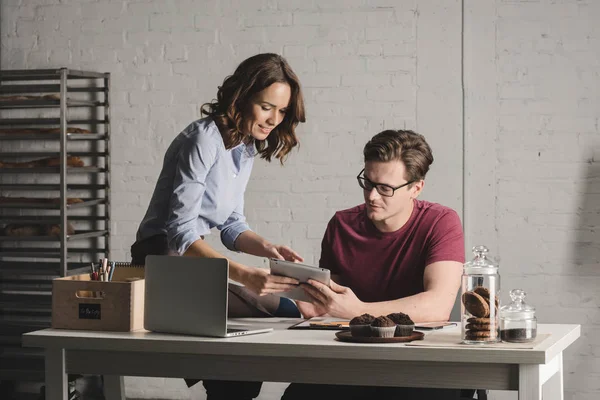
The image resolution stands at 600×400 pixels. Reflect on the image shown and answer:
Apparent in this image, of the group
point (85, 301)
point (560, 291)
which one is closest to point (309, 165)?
point (560, 291)

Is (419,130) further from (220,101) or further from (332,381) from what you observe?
(332,381)

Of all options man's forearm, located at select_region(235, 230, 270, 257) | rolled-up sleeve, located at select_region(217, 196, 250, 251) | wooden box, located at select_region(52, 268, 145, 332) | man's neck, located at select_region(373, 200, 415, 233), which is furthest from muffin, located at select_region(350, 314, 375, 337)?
rolled-up sleeve, located at select_region(217, 196, 250, 251)

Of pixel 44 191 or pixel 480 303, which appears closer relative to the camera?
pixel 480 303

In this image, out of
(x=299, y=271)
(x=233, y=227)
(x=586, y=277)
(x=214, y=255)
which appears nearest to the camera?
(x=299, y=271)

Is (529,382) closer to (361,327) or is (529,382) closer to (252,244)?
(361,327)

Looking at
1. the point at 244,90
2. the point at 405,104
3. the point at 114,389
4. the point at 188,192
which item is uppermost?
the point at 405,104

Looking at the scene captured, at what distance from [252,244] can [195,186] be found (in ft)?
1.34

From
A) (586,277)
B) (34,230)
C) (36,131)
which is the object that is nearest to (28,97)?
(36,131)

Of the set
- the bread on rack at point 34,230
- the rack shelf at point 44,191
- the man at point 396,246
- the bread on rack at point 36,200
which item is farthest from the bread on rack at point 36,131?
the man at point 396,246

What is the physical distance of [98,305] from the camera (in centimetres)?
254

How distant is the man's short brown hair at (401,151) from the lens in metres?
3.00

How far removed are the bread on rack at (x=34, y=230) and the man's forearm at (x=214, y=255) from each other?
7.59ft

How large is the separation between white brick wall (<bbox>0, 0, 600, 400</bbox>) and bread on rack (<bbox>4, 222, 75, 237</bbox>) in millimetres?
337

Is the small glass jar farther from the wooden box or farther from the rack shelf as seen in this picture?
the rack shelf
